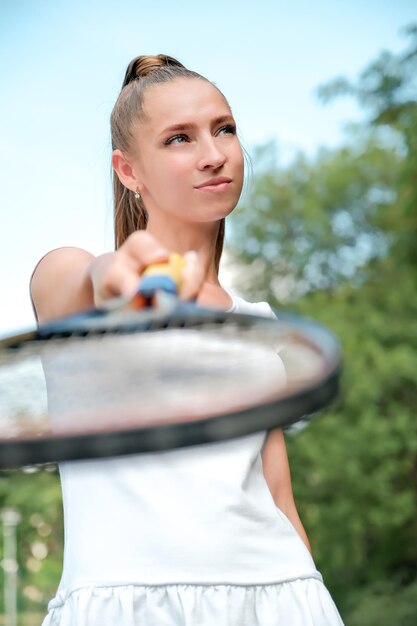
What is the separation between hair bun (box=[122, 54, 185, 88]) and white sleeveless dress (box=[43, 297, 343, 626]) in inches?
30.8

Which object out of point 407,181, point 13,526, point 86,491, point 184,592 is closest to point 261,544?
point 184,592

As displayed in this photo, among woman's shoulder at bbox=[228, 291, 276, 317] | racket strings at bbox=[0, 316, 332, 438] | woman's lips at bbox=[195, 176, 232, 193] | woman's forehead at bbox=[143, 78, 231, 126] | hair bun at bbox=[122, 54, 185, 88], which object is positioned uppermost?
hair bun at bbox=[122, 54, 185, 88]

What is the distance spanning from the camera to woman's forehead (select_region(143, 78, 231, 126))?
76.1 inches

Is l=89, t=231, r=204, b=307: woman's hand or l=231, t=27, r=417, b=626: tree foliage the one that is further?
l=231, t=27, r=417, b=626: tree foliage

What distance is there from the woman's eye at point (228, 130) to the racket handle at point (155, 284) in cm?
73

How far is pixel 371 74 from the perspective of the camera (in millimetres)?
12586

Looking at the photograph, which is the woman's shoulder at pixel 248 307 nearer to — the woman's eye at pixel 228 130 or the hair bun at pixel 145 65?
the woman's eye at pixel 228 130

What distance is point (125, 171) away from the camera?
2.05 m

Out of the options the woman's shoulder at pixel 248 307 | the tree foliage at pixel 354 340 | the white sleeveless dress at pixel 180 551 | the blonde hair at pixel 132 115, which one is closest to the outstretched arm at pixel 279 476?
the white sleeveless dress at pixel 180 551

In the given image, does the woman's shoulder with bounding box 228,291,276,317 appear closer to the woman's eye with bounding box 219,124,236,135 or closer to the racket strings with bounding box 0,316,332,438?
the woman's eye with bounding box 219,124,236,135

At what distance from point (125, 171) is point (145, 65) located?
0.26 meters

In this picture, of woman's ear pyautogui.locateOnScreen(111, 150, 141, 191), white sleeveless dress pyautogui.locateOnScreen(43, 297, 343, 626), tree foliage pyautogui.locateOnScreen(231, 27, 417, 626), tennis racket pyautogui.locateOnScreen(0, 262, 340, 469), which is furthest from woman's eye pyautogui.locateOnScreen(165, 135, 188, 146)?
tree foliage pyautogui.locateOnScreen(231, 27, 417, 626)

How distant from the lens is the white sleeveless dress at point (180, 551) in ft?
5.68

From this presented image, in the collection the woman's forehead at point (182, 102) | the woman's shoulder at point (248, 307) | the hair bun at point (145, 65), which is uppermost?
the hair bun at point (145, 65)
